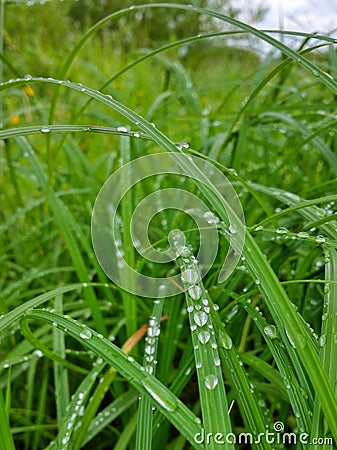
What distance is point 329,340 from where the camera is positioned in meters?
0.50

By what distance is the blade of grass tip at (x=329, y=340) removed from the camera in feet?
1.53

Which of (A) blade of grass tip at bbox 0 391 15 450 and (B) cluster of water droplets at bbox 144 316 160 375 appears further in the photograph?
(B) cluster of water droplets at bbox 144 316 160 375

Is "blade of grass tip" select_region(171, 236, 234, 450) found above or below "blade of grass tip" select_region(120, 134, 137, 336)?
below

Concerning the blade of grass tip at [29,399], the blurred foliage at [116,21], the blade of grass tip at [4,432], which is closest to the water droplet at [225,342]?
the blade of grass tip at [4,432]

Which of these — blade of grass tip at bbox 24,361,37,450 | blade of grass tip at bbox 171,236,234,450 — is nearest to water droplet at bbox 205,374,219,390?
blade of grass tip at bbox 171,236,234,450

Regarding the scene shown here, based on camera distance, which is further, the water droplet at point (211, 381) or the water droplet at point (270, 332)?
the water droplet at point (270, 332)

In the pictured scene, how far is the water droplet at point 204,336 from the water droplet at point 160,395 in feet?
0.17

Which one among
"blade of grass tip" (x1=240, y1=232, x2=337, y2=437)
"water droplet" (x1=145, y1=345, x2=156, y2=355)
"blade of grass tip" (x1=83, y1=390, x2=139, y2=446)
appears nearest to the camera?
"blade of grass tip" (x1=240, y1=232, x2=337, y2=437)

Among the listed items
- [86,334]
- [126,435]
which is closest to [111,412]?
[126,435]

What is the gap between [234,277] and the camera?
30.6 inches

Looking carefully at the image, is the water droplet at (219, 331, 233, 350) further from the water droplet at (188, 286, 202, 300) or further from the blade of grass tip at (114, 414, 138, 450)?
the blade of grass tip at (114, 414, 138, 450)

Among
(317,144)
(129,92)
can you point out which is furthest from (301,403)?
(129,92)

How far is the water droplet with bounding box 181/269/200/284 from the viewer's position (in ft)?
1.72

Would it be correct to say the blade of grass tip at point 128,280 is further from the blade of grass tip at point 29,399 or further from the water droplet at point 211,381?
the water droplet at point 211,381
